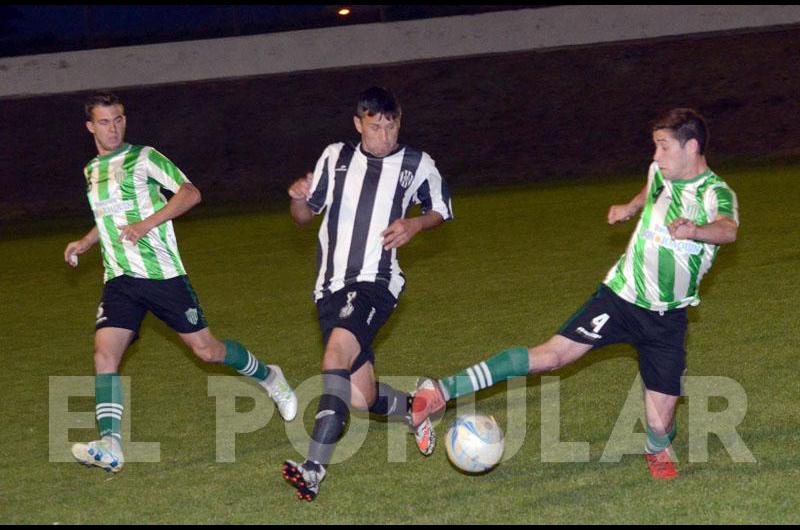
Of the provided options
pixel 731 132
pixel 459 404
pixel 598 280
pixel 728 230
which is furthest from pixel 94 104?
pixel 731 132

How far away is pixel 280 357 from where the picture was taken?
26.2ft

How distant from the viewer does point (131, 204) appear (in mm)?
5730

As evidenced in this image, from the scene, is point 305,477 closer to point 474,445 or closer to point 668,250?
point 474,445

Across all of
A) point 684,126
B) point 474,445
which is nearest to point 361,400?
point 474,445

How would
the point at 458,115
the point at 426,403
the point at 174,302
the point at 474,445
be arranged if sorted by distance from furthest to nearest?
the point at 458,115
the point at 174,302
the point at 426,403
the point at 474,445

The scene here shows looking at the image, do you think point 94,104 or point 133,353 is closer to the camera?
point 94,104

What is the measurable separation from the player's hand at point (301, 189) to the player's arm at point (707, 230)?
1.60 metres

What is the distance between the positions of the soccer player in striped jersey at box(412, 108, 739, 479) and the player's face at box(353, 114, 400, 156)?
1014 mm

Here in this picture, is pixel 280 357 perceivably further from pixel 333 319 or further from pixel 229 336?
pixel 333 319

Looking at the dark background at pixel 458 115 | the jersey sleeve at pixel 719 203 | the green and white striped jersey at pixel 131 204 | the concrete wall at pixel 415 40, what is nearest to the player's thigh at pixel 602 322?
the jersey sleeve at pixel 719 203

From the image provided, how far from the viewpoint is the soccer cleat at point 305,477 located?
4.59m

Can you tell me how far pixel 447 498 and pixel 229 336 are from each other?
4.58 m

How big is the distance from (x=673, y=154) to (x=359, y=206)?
1.37 m

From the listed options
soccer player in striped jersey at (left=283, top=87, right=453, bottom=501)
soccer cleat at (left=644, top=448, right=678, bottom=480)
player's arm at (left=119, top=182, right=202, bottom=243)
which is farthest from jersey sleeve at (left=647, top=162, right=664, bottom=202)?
player's arm at (left=119, top=182, right=202, bottom=243)
